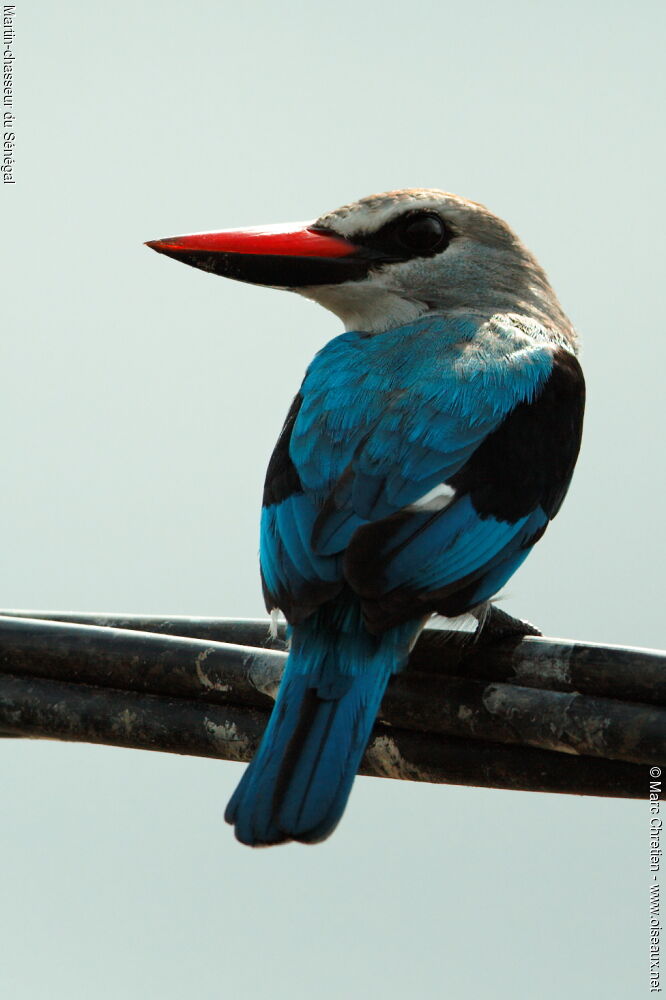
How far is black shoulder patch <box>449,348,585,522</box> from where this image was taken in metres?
2.48

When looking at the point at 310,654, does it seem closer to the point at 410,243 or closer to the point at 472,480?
the point at 472,480

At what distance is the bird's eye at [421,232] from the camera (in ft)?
10.3

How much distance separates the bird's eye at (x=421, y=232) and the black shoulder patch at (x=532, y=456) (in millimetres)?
458

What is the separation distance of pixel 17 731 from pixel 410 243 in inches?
62.9

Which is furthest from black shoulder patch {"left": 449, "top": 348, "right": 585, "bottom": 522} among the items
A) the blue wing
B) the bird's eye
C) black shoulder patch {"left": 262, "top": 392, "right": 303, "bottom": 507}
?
the bird's eye

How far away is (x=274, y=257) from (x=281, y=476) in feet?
2.44

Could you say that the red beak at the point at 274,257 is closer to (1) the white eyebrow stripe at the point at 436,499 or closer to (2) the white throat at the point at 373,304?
(2) the white throat at the point at 373,304

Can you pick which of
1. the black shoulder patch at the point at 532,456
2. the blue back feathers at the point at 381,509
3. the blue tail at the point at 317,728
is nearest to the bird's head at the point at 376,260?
the blue back feathers at the point at 381,509

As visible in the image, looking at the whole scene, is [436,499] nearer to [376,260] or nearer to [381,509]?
[381,509]

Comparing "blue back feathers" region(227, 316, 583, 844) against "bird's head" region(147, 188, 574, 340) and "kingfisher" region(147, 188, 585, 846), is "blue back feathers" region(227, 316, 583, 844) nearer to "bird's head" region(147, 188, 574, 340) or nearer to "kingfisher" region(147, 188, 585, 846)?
"kingfisher" region(147, 188, 585, 846)

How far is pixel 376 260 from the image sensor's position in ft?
10.2

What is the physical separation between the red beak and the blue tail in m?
1.07

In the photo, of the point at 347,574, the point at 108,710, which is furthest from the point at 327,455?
the point at 108,710

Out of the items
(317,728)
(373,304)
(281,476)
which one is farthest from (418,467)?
(373,304)
